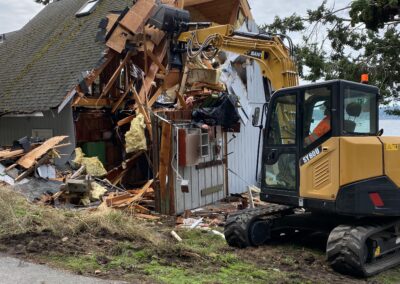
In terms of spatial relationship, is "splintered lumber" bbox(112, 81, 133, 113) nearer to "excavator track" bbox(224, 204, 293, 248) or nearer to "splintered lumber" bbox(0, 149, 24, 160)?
"splintered lumber" bbox(0, 149, 24, 160)

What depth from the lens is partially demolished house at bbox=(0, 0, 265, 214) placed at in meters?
10.8

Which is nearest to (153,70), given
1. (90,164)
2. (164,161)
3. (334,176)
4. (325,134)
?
(90,164)

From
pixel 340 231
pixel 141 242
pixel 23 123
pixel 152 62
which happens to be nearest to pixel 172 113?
pixel 152 62

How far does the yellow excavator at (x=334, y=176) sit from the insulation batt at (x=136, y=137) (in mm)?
4644

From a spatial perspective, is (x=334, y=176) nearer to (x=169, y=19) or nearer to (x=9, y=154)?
(x=169, y=19)

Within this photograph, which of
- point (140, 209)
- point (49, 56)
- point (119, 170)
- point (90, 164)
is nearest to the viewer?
point (140, 209)

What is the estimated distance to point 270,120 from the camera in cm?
754

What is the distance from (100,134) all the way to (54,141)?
2309 mm

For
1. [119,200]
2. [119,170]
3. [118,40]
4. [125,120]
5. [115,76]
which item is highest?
[118,40]

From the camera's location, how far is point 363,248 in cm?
636

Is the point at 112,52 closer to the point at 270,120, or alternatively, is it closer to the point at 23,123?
the point at 23,123

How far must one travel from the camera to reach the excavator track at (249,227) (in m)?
7.50

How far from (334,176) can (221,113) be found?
5.98 m

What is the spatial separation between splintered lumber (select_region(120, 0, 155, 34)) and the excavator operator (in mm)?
7157
